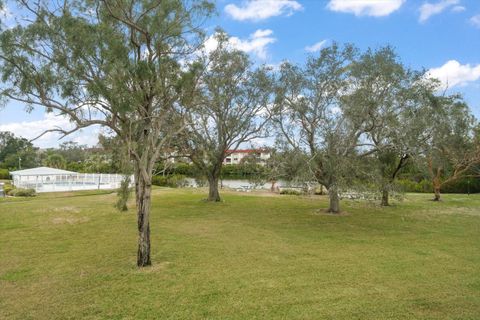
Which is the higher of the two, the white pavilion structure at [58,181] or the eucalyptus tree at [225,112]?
the eucalyptus tree at [225,112]

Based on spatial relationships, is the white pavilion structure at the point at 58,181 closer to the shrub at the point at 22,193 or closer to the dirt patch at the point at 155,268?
the shrub at the point at 22,193

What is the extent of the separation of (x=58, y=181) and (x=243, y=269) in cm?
2569

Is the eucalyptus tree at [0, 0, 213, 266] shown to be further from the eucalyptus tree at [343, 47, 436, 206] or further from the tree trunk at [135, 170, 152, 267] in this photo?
the eucalyptus tree at [343, 47, 436, 206]

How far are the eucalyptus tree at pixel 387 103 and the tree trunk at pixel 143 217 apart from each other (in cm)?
814

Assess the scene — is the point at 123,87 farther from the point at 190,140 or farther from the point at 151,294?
the point at 190,140

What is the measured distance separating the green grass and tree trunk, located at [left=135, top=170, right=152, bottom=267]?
300mm

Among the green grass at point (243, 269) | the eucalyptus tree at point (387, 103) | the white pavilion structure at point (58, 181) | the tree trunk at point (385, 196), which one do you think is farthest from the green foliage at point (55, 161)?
the eucalyptus tree at point (387, 103)

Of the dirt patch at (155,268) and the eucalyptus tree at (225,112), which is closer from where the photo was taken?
the dirt patch at (155,268)

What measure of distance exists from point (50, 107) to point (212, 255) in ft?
15.9

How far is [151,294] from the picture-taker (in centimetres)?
609

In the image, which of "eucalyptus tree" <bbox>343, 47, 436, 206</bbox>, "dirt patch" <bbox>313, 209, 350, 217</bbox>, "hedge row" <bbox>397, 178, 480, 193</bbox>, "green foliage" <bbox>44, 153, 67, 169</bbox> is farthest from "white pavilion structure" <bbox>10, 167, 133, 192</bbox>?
"hedge row" <bbox>397, 178, 480, 193</bbox>

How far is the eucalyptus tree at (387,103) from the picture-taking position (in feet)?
42.4

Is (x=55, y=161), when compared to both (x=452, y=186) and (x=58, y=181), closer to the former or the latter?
(x=58, y=181)

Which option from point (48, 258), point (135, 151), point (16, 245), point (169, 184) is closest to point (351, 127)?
point (135, 151)
